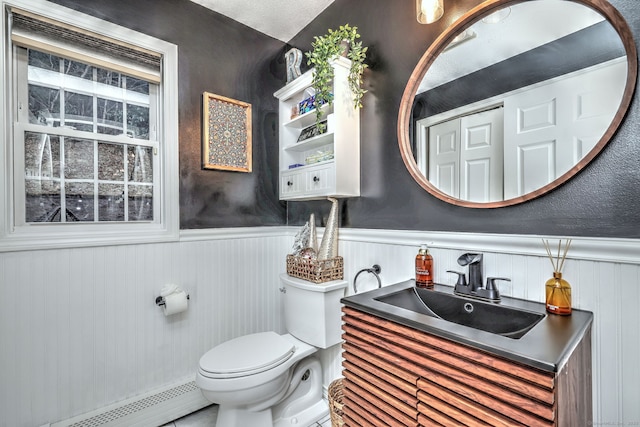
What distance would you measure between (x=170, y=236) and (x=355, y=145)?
4.10 ft

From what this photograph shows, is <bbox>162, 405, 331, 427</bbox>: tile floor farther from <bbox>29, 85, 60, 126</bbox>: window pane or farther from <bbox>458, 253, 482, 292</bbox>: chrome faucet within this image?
<bbox>29, 85, 60, 126</bbox>: window pane

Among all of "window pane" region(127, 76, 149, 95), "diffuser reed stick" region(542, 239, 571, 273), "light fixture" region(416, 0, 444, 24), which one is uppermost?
"light fixture" region(416, 0, 444, 24)

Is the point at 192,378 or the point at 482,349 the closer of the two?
the point at 482,349

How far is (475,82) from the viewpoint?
3.98 feet

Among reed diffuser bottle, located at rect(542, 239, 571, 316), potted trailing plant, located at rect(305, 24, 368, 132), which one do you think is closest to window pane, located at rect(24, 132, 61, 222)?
potted trailing plant, located at rect(305, 24, 368, 132)

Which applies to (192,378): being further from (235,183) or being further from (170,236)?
(235,183)

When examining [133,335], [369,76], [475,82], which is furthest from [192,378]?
[475,82]

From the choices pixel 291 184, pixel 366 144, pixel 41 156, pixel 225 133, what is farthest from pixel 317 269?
pixel 41 156

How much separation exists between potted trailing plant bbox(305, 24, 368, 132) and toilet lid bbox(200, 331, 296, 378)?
4.07 feet

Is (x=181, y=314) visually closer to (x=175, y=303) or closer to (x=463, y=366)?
→ (x=175, y=303)

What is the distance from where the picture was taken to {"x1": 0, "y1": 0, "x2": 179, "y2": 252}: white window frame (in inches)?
53.6

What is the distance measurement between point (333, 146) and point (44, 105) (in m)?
1.55

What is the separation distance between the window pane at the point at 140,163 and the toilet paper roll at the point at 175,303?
74 cm

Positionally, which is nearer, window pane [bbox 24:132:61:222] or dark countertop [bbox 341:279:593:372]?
dark countertop [bbox 341:279:593:372]
